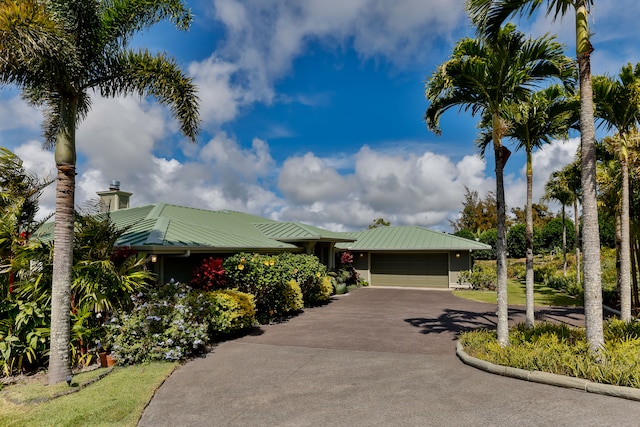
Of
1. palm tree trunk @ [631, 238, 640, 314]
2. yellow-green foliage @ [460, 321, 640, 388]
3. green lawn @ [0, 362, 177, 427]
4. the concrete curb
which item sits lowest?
green lawn @ [0, 362, 177, 427]

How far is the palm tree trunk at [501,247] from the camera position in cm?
777

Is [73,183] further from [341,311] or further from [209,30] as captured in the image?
[341,311]

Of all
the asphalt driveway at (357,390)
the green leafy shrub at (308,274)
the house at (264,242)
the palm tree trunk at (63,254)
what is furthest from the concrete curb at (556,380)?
the house at (264,242)

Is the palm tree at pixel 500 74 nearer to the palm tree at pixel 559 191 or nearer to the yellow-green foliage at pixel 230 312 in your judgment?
the yellow-green foliage at pixel 230 312

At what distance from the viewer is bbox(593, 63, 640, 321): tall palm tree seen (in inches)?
361

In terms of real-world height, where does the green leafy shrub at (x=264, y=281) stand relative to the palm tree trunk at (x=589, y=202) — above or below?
below

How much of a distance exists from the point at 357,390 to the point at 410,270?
1875 centimetres

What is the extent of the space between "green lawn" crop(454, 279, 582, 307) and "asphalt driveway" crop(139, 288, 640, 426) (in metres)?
7.64

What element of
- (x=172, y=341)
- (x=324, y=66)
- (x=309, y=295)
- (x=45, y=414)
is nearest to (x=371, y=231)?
(x=309, y=295)

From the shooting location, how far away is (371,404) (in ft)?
18.1

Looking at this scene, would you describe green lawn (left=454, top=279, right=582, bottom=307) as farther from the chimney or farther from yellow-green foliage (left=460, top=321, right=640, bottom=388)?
the chimney

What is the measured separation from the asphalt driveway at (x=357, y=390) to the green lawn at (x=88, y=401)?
28 centimetres

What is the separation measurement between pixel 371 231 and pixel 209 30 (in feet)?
62.9

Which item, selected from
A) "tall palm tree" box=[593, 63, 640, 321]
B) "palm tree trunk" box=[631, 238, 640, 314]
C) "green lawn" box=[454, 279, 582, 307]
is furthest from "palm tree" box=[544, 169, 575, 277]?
"tall palm tree" box=[593, 63, 640, 321]
